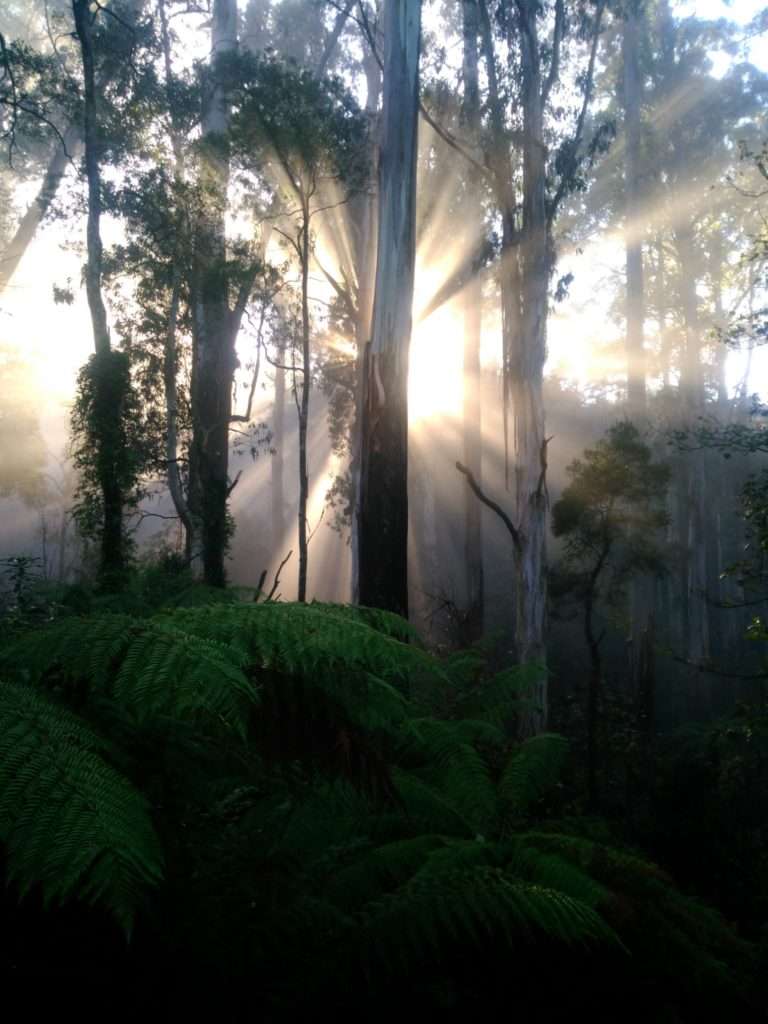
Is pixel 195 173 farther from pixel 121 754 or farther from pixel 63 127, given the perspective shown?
pixel 121 754

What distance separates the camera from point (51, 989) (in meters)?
1.48

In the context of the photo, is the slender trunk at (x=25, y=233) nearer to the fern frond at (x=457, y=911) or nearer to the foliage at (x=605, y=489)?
the foliage at (x=605, y=489)

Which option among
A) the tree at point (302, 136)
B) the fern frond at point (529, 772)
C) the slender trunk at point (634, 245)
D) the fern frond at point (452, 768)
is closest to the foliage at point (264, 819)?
the fern frond at point (452, 768)

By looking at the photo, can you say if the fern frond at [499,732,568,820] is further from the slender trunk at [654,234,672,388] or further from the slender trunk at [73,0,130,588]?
the slender trunk at [654,234,672,388]

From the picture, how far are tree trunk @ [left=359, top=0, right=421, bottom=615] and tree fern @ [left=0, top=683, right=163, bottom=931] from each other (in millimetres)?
6365

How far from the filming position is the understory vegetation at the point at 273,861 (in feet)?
4.50

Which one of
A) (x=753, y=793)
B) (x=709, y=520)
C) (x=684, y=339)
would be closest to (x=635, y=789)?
(x=753, y=793)

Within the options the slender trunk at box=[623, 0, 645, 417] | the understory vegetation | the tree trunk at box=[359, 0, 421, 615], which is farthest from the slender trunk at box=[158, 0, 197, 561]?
the slender trunk at box=[623, 0, 645, 417]

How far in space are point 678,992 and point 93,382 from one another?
38.9ft

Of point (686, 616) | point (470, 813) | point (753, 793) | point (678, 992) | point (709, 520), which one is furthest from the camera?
point (709, 520)

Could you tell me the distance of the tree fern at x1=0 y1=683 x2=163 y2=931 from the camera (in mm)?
1143

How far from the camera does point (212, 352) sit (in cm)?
1750

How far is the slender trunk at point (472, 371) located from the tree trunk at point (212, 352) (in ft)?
17.1

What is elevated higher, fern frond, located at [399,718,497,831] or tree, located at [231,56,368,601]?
tree, located at [231,56,368,601]
